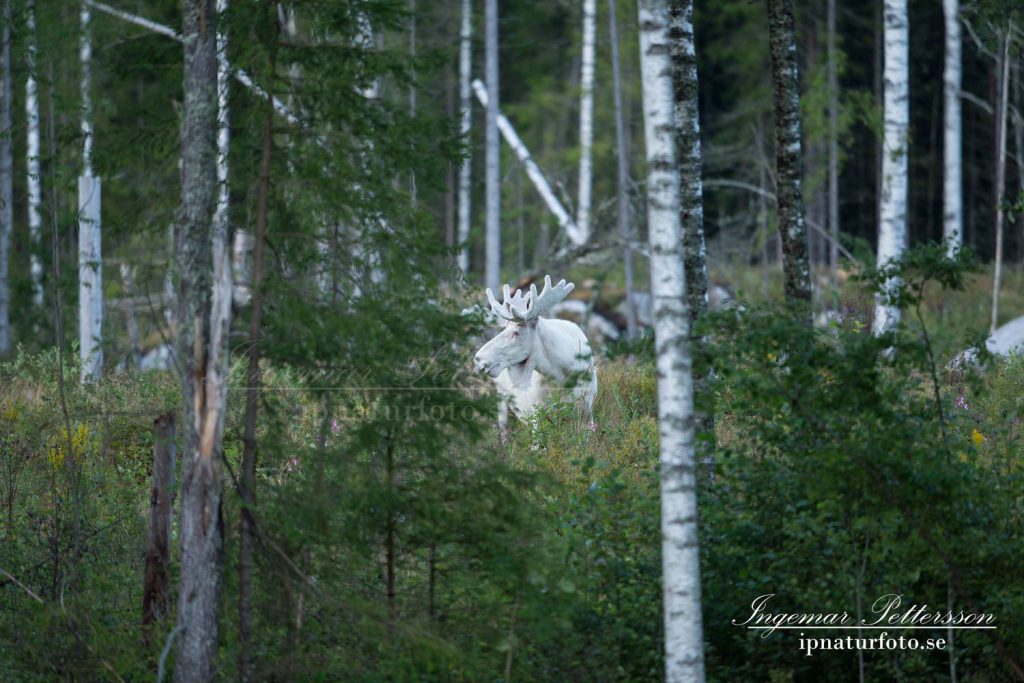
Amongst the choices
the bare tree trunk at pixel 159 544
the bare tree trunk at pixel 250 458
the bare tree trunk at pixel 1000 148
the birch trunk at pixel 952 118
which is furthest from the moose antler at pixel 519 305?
the birch trunk at pixel 952 118

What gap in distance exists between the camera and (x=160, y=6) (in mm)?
7574

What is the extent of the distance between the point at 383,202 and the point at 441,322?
752mm

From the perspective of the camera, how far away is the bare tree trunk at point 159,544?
7.42 m

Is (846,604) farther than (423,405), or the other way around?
(846,604)

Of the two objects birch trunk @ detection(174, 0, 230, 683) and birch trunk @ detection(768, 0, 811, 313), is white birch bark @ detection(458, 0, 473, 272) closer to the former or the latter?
birch trunk @ detection(768, 0, 811, 313)

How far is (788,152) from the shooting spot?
9.32 m

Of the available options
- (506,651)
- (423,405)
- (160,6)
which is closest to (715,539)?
(506,651)

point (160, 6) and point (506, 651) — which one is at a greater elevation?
point (160, 6)

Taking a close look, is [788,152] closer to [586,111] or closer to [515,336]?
[515,336]

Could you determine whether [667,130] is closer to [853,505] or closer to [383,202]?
[383,202]

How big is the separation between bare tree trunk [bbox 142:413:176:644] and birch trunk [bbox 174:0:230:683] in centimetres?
84

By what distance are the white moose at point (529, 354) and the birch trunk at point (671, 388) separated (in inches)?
190

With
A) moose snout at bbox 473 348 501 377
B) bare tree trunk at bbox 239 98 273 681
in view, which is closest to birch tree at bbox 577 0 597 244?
moose snout at bbox 473 348 501 377
